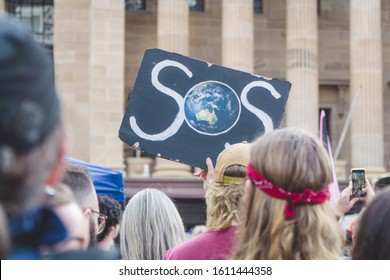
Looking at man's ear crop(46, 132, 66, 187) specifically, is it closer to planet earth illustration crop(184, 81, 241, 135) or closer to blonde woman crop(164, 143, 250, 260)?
blonde woman crop(164, 143, 250, 260)

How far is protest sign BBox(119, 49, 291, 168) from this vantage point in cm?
778

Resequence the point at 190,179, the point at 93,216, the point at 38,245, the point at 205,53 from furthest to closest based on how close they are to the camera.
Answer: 1. the point at 205,53
2. the point at 190,179
3. the point at 93,216
4. the point at 38,245

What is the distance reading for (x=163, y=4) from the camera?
3894 cm

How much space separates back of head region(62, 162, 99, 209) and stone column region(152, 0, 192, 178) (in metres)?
32.0

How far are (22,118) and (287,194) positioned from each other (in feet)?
6.06

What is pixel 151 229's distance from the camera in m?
7.03

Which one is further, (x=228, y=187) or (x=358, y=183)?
(x=358, y=183)

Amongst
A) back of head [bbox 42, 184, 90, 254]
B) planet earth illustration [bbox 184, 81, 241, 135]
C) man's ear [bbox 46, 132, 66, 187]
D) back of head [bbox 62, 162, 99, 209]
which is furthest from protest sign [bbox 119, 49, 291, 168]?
man's ear [bbox 46, 132, 66, 187]

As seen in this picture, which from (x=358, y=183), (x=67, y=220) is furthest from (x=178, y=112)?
(x=67, y=220)

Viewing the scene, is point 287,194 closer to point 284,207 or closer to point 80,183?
point 284,207

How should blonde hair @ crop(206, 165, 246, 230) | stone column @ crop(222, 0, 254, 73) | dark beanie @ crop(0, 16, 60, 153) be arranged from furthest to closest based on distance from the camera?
1. stone column @ crop(222, 0, 254, 73)
2. blonde hair @ crop(206, 165, 246, 230)
3. dark beanie @ crop(0, 16, 60, 153)

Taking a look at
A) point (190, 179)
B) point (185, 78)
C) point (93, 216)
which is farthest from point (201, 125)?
point (190, 179)

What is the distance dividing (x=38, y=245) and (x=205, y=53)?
1617 inches
